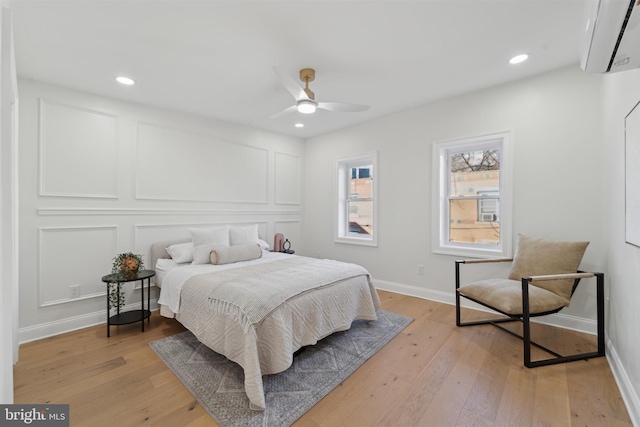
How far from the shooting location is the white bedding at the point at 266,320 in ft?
6.02

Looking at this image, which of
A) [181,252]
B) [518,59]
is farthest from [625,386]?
[181,252]

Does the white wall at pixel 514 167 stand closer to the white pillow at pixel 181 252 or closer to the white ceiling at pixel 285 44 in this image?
the white ceiling at pixel 285 44

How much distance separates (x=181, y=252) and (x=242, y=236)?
2.71 feet

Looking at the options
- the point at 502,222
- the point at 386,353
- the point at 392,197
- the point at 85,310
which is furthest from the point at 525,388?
the point at 85,310

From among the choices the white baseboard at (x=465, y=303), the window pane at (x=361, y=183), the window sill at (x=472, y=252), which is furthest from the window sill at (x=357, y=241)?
the window sill at (x=472, y=252)

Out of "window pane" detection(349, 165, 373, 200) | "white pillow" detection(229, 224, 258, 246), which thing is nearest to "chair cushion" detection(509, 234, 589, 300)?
"window pane" detection(349, 165, 373, 200)

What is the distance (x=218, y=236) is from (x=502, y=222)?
3.40 meters

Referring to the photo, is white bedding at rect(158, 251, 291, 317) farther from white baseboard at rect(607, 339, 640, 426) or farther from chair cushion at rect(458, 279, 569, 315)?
white baseboard at rect(607, 339, 640, 426)

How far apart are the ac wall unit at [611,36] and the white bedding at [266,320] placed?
87.0 inches

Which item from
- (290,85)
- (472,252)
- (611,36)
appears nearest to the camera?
(611,36)

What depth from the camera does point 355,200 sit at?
15.4 feet

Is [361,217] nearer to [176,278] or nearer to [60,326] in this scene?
[176,278]

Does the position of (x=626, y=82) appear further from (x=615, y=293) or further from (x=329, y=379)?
(x=329, y=379)

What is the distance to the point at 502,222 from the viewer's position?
310 centimetres
